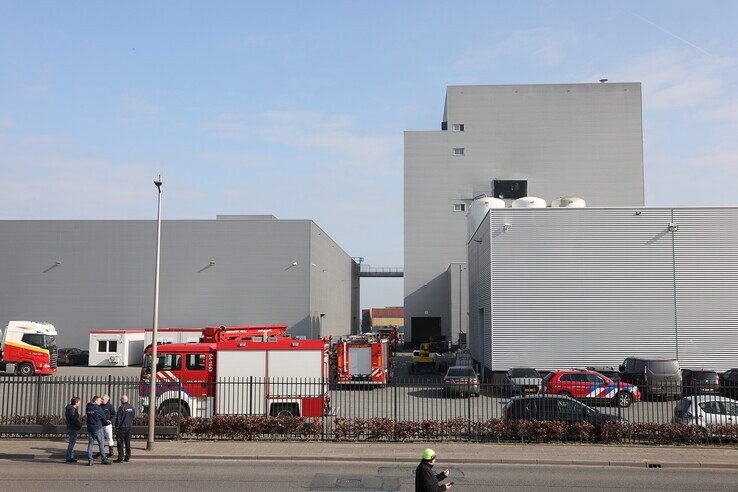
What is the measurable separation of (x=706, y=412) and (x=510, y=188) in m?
55.6

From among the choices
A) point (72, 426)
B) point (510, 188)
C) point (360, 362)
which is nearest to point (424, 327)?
point (510, 188)

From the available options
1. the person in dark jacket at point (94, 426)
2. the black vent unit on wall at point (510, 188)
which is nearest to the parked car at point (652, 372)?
the person in dark jacket at point (94, 426)

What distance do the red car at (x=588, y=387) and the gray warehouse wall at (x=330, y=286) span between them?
2885cm

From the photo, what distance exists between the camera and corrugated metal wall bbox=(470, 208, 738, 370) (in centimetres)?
3616

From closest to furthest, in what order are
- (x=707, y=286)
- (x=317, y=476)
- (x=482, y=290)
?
(x=317, y=476) < (x=707, y=286) < (x=482, y=290)

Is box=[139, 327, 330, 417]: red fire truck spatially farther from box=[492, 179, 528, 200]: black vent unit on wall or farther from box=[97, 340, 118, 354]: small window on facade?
box=[492, 179, 528, 200]: black vent unit on wall

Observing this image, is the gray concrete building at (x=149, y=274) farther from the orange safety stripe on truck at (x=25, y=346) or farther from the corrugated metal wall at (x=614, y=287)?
the corrugated metal wall at (x=614, y=287)

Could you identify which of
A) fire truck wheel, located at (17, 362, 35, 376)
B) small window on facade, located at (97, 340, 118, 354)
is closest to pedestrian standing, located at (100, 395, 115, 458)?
fire truck wheel, located at (17, 362, 35, 376)

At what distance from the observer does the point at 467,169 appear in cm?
7600

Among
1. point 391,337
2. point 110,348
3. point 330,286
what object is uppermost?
point 330,286

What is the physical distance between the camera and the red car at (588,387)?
1069 inches

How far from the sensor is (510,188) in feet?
243

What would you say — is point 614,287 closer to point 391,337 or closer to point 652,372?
point 652,372

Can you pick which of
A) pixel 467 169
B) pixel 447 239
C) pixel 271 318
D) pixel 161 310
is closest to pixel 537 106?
pixel 467 169
